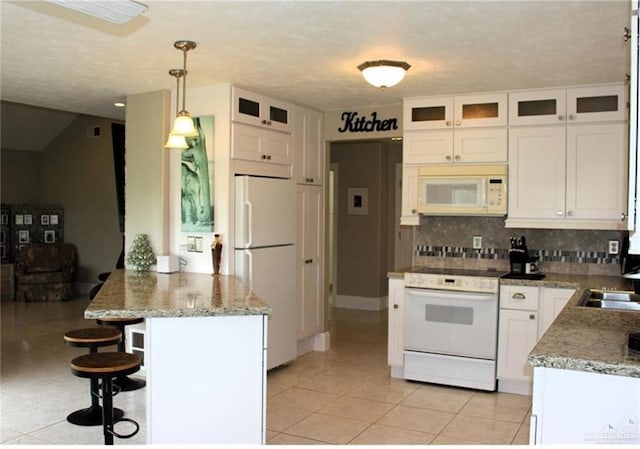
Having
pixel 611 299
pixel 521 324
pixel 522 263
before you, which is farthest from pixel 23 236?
pixel 611 299

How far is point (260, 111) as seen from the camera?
4863 millimetres

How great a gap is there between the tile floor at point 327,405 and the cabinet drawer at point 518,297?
71 centimetres

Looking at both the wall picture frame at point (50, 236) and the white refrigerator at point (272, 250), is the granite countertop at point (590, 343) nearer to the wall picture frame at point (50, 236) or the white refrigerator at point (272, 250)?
the white refrigerator at point (272, 250)

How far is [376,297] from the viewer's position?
26.4 feet

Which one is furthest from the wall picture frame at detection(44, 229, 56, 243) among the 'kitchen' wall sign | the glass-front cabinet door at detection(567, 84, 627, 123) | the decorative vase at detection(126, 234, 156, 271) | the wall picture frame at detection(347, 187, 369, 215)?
the glass-front cabinet door at detection(567, 84, 627, 123)

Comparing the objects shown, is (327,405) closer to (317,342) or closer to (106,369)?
(317,342)

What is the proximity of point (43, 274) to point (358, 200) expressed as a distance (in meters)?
4.83

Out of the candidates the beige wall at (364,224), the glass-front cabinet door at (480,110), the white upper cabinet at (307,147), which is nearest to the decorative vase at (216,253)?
the white upper cabinet at (307,147)

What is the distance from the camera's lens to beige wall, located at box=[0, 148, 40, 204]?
9195 millimetres

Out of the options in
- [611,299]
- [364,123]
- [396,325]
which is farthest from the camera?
[364,123]

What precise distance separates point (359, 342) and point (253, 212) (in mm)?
2276

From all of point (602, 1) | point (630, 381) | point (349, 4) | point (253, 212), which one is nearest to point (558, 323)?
point (630, 381)

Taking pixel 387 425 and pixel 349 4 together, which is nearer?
pixel 349 4

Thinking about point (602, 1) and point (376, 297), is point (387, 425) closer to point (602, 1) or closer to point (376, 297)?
point (602, 1)
